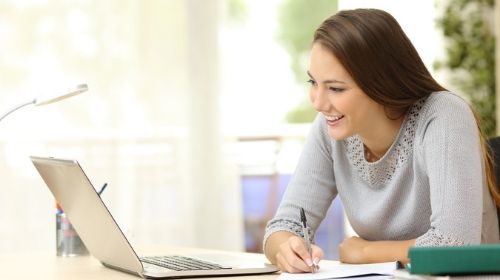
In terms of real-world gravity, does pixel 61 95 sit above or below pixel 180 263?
above

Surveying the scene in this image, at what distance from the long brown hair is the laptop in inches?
19.0

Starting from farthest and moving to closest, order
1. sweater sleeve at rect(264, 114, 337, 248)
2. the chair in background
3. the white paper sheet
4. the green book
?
sweater sleeve at rect(264, 114, 337, 248)
the chair in background
the white paper sheet
the green book

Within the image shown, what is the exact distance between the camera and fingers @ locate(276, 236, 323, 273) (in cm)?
198

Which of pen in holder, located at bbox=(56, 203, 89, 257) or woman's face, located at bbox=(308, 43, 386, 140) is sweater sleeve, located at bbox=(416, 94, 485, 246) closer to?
woman's face, located at bbox=(308, 43, 386, 140)

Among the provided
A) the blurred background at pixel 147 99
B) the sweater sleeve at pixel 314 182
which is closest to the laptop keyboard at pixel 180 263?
the sweater sleeve at pixel 314 182

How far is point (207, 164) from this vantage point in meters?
4.83

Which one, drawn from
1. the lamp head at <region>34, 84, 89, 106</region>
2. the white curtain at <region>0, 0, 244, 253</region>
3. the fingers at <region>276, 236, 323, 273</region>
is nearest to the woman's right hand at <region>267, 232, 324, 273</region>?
the fingers at <region>276, 236, 323, 273</region>

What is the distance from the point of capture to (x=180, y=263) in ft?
7.11

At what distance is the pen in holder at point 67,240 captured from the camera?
2.52 metres

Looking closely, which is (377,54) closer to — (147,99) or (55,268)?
(55,268)

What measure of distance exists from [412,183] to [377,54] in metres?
0.33

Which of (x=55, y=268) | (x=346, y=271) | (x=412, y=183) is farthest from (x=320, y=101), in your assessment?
(x=55, y=268)

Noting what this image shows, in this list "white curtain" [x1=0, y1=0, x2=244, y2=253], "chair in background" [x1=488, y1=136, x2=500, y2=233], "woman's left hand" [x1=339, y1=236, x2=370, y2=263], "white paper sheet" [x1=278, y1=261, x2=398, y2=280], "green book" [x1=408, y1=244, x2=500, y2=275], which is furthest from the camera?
"white curtain" [x1=0, y1=0, x2=244, y2=253]

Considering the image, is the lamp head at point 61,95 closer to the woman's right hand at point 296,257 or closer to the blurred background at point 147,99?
the woman's right hand at point 296,257
